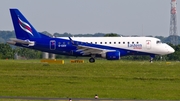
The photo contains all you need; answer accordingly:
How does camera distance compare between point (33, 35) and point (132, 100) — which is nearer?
point (132, 100)

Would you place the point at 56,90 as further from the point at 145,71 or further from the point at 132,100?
the point at 145,71

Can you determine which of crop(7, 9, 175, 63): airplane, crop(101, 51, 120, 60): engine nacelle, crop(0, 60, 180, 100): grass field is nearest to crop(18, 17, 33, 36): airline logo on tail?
crop(7, 9, 175, 63): airplane

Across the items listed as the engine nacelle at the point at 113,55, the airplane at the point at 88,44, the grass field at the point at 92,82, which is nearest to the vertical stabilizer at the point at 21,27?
the airplane at the point at 88,44

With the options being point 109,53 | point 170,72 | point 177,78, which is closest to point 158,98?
point 177,78

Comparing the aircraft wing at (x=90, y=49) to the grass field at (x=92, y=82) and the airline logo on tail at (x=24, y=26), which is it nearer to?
the airline logo on tail at (x=24, y=26)

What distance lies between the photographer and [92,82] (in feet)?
136

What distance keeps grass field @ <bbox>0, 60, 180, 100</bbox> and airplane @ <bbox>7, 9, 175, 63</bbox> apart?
12.4 metres

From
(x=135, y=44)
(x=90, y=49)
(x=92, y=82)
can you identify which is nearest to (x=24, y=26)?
(x=90, y=49)

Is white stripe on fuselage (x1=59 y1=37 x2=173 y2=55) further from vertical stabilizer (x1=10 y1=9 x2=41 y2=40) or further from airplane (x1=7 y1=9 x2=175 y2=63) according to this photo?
vertical stabilizer (x1=10 y1=9 x2=41 y2=40)

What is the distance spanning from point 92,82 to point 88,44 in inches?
1008

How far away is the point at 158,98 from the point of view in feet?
106

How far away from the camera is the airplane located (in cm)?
6650

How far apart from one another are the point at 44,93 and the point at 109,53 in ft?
107

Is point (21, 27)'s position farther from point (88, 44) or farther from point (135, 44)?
point (135, 44)
